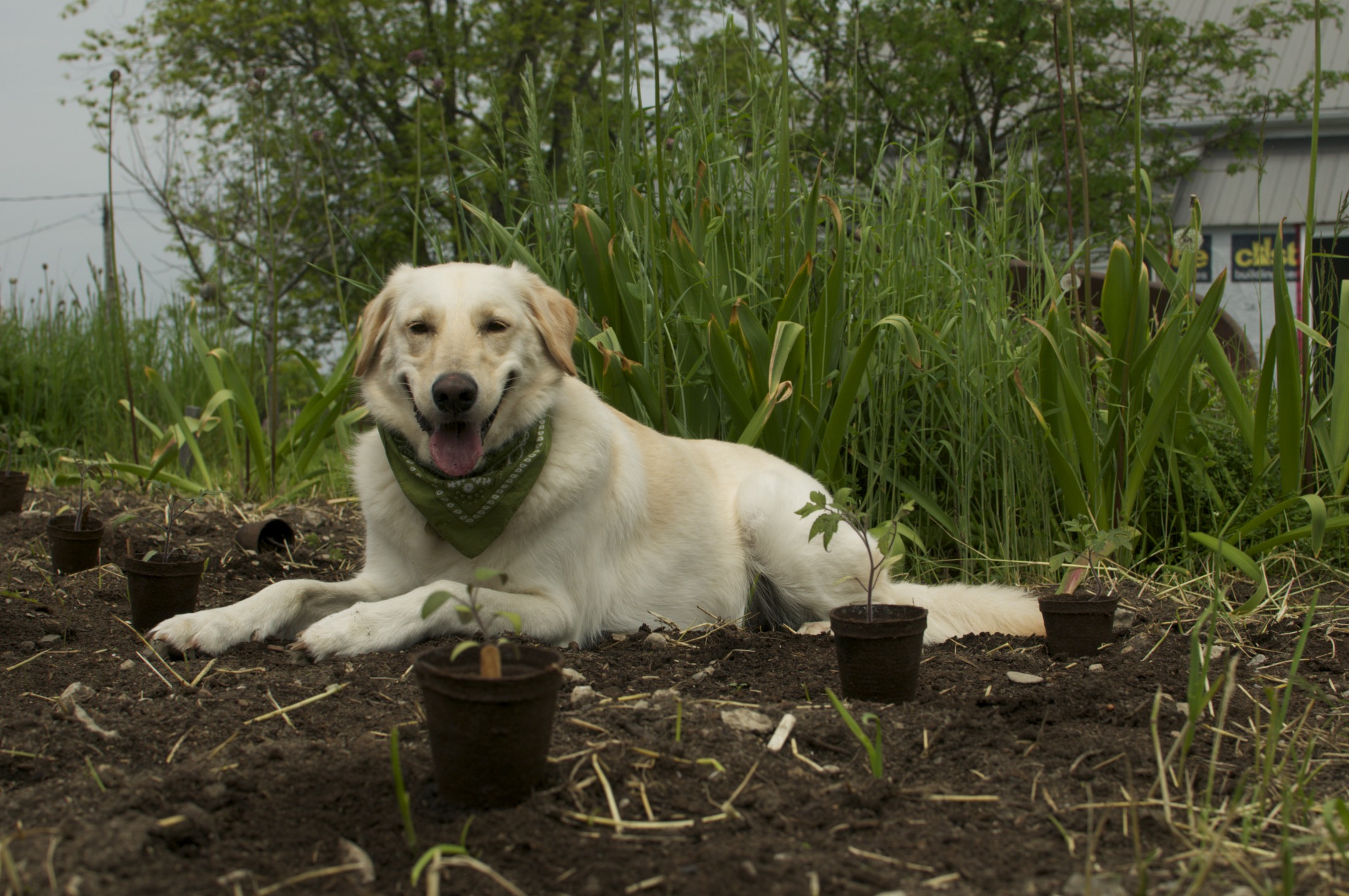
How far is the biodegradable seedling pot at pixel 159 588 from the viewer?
2711 mm

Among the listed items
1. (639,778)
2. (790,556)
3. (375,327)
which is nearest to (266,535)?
(375,327)

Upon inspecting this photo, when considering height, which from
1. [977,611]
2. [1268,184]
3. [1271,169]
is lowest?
[977,611]

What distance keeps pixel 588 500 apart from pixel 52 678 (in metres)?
1.50

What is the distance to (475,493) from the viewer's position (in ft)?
9.03

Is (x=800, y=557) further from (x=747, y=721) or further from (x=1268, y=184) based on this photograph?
(x=1268, y=184)

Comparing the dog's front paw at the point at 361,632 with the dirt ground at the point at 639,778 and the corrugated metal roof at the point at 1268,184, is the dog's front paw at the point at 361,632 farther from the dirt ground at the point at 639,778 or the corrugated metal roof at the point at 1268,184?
the corrugated metal roof at the point at 1268,184

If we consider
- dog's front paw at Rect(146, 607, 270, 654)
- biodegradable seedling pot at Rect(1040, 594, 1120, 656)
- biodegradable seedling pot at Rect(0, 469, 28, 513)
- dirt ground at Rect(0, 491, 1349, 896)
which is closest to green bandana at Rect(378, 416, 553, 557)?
dirt ground at Rect(0, 491, 1349, 896)

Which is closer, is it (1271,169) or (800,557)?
(800,557)

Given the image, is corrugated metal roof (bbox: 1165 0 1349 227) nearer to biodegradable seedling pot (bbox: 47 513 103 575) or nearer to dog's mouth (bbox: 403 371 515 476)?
dog's mouth (bbox: 403 371 515 476)

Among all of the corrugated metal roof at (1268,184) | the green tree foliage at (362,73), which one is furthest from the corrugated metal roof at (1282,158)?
the green tree foliage at (362,73)

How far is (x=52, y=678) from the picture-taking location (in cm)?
228

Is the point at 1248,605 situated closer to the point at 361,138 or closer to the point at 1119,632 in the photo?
the point at 1119,632

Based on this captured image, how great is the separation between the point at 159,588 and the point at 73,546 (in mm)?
979

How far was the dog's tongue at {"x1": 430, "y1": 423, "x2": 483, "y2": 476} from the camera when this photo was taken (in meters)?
2.74
